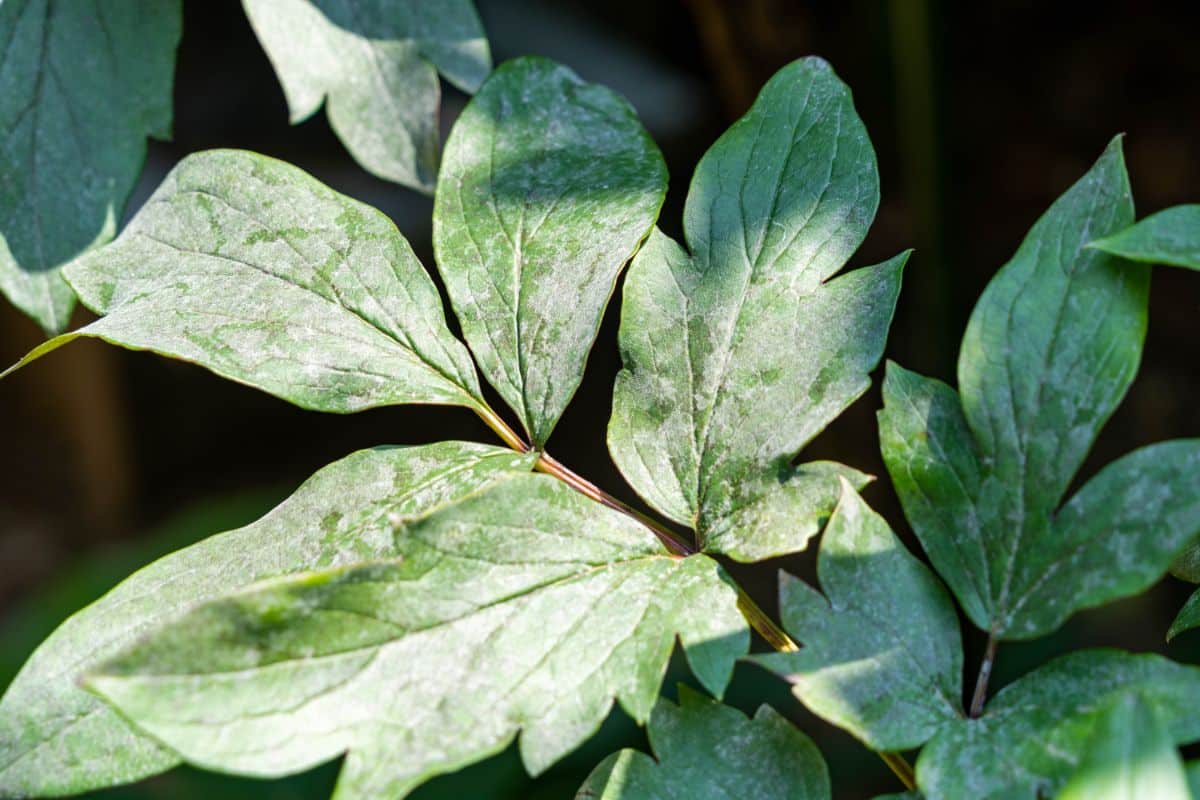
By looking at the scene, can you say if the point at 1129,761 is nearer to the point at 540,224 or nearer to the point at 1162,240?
the point at 1162,240

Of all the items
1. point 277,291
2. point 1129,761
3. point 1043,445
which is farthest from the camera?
point 277,291

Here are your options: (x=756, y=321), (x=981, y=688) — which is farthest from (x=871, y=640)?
(x=756, y=321)

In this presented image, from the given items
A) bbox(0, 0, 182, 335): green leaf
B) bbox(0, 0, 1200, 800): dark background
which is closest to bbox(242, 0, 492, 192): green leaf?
bbox(0, 0, 182, 335): green leaf

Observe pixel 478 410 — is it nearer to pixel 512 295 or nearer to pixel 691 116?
pixel 512 295

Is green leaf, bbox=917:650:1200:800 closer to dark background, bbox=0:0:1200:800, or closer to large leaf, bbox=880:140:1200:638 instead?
large leaf, bbox=880:140:1200:638

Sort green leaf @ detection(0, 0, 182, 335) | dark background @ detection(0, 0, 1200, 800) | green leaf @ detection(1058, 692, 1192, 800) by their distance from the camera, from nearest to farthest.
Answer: green leaf @ detection(1058, 692, 1192, 800) < green leaf @ detection(0, 0, 182, 335) < dark background @ detection(0, 0, 1200, 800)

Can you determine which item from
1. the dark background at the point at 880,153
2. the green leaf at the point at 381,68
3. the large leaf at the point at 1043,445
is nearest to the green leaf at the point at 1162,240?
the large leaf at the point at 1043,445
